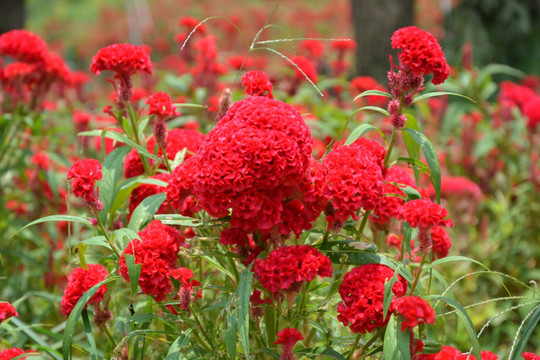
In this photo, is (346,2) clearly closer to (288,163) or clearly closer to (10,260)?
(10,260)

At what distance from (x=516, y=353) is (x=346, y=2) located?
1665 centimetres

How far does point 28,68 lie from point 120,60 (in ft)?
4.39

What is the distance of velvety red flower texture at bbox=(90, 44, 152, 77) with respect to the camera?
171cm

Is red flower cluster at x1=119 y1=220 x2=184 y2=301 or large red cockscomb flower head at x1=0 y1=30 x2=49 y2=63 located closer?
red flower cluster at x1=119 y1=220 x2=184 y2=301

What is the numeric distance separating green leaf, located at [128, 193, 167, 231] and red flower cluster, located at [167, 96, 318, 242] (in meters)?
0.28

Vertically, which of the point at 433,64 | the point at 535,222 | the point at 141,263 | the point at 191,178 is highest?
the point at 433,64

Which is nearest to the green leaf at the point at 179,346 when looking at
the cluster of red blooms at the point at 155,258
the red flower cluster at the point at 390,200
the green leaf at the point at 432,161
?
the cluster of red blooms at the point at 155,258

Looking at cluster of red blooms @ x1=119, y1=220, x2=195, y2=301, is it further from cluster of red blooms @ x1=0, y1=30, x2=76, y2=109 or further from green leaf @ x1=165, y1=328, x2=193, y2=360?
Answer: cluster of red blooms @ x1=0, y1=30, x2=76, y2=109

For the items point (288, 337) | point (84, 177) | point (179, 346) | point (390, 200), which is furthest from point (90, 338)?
point (390, 200)

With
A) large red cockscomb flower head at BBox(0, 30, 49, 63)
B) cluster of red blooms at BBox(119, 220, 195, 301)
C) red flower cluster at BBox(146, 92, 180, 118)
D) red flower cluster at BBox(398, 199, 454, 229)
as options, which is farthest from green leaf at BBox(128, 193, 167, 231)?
large red cockscomb flower head at BBox(0, 30, 49, 63)

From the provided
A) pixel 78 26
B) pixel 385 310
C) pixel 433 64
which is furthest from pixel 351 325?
pixel 78 26

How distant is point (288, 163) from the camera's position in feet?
4.11

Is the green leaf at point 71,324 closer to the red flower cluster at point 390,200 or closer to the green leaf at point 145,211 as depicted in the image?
the green leaf at point 145,211

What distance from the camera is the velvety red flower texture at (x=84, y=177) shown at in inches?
57.0
